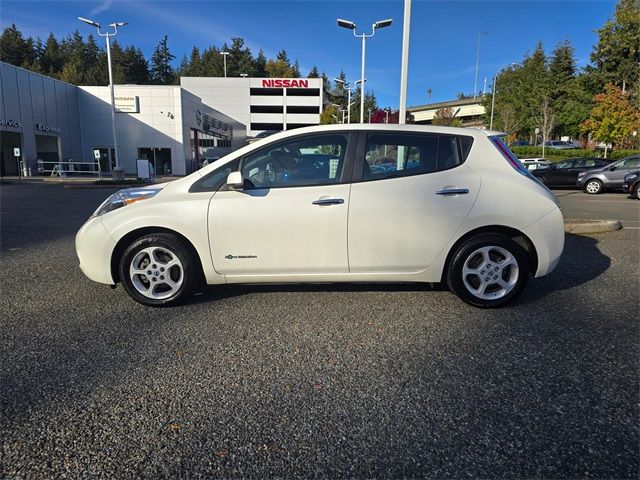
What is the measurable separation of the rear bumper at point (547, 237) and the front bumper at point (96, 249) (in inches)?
153

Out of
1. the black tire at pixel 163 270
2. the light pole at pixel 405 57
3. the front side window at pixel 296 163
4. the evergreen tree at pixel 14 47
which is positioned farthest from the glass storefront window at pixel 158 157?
the evergreen tree at pixel 14 47

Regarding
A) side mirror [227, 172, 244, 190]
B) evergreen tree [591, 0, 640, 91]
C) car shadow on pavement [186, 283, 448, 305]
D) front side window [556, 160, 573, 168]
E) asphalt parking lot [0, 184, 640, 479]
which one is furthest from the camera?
evergreen tree [591, 0, 640, 91]

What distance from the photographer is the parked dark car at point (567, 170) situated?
19203mm

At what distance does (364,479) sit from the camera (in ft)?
6.33

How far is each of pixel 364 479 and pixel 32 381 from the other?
7.24 ft

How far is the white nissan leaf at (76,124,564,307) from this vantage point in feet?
12.5

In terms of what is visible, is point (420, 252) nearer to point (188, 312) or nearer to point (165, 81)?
point (188, 312)

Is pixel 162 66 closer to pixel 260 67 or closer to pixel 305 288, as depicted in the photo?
pixel 260 67

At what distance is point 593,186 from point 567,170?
2.28 metres

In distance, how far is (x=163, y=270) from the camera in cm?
397

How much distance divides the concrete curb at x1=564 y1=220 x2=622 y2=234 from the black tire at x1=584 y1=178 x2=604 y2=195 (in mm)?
11167

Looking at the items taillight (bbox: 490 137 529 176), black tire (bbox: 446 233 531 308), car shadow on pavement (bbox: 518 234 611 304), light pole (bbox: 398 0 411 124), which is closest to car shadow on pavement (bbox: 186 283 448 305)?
black tire (bbox: 446 233 531 308)

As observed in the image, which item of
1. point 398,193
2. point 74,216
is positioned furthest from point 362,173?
point 74,216

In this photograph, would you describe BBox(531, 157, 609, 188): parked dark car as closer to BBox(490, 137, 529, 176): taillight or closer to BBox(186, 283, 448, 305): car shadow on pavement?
BBox(490, 137, 529, 176): taillight
